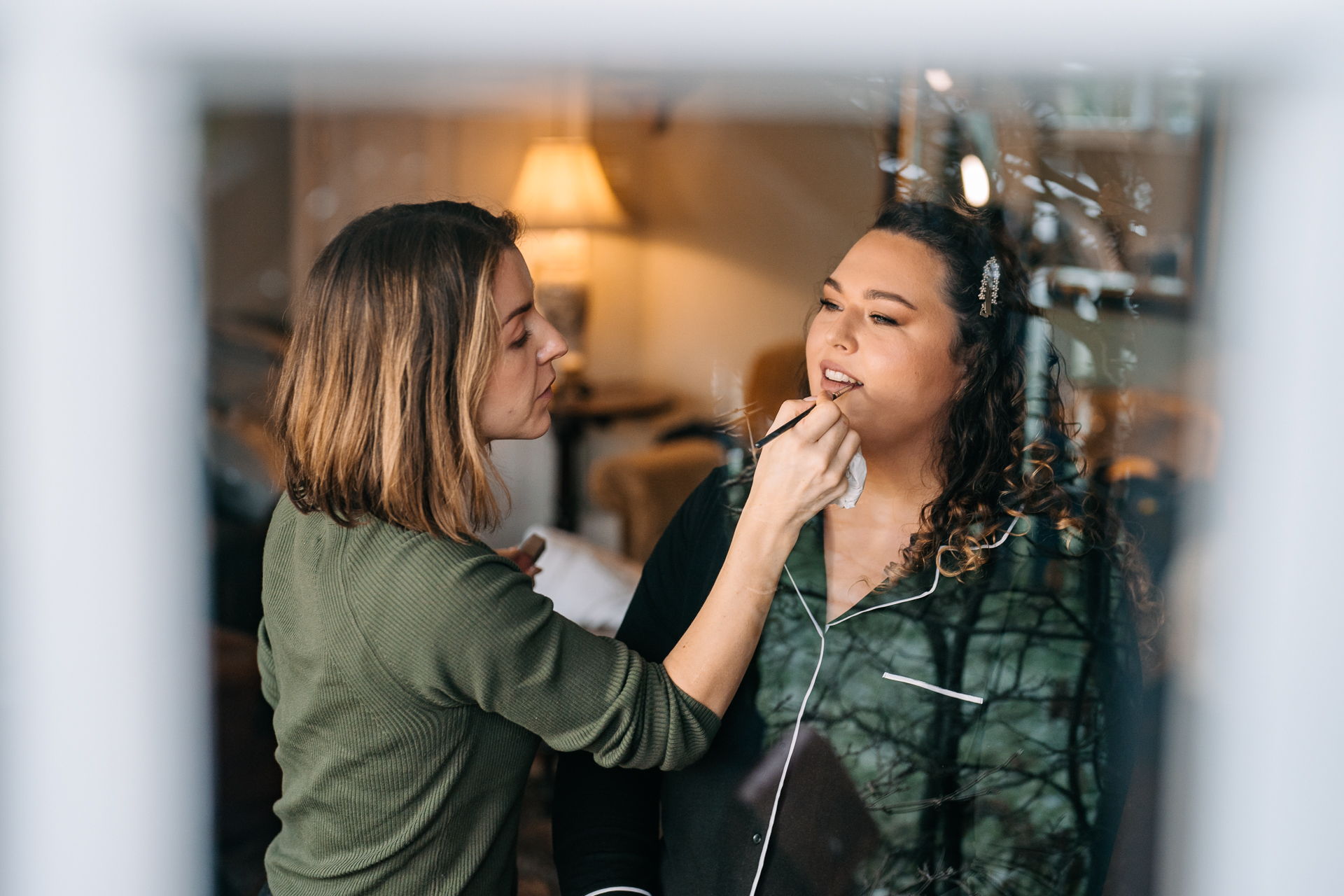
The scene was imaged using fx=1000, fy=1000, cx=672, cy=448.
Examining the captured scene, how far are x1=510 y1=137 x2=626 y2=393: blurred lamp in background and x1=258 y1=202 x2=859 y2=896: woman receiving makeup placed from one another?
297 centimetres

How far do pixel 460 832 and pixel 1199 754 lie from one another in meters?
0.61

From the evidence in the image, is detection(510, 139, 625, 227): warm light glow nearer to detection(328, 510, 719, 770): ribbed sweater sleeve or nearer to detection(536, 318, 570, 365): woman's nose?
detection(536, 318, 570, 365): woman's nose

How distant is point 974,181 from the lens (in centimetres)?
96

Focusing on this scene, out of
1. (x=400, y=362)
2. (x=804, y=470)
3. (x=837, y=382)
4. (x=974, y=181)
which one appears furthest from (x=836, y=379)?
(x=400, y=362)

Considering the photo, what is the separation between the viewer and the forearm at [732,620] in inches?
33.4

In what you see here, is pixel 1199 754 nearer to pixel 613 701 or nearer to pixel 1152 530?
pixel 1152 530

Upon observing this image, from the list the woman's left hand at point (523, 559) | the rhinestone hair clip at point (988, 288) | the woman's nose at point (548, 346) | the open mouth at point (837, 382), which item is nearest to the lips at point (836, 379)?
the open mouth at point (837, 382)

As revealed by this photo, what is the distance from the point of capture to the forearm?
847mm

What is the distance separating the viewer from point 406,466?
0.82 meters

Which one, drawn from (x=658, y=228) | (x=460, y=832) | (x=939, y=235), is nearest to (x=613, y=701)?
(x=460, y=832)

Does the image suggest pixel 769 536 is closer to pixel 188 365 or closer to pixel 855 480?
pixel 855 480

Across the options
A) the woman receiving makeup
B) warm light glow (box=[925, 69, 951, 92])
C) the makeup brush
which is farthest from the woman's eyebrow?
warm light glow (box=[925, 69, 951, 92])

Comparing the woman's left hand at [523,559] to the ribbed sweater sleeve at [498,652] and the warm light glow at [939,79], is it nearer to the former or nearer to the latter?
the ribbed sweater sleeve at [498,652]

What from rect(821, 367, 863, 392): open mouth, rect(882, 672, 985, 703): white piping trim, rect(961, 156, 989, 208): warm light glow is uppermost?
rect(961, 156, 989, 208): warm light glow
